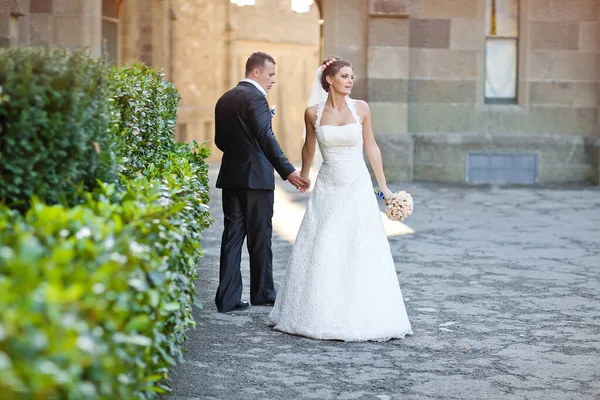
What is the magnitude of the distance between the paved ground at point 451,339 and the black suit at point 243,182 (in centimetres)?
21

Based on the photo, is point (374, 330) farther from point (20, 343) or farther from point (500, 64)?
point (500, 64)

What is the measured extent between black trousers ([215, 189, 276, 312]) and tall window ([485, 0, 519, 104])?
36.5ft

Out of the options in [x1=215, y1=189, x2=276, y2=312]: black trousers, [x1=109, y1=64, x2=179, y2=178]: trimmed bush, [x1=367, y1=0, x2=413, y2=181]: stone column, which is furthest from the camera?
[x1=367, y1=0, x2=413, y2=181]: stone column

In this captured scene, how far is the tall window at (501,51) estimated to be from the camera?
18438 millimetres

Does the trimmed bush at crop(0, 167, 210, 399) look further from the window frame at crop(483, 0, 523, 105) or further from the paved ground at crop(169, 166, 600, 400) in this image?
the window frame at crop(483, 0, 523, 105)

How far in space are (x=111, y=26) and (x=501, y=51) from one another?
23.9ft

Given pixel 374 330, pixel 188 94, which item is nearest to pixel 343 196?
pixel 374 330

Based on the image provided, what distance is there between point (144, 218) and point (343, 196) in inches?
118

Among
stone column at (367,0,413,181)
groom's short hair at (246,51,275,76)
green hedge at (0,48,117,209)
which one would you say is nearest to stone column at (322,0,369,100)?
stone column at (367,0,413,181)

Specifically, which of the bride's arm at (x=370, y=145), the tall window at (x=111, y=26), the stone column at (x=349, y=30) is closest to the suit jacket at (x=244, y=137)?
the bride's arm at (x=370, y=145)

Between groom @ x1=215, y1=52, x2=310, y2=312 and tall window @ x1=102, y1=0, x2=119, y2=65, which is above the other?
tall window @ x1=102, y1=0, x2=119, y2=65

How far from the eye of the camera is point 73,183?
4.61 m

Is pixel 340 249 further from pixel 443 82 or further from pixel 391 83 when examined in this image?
pixel 443 82

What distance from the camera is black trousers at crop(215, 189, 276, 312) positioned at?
7933mm
